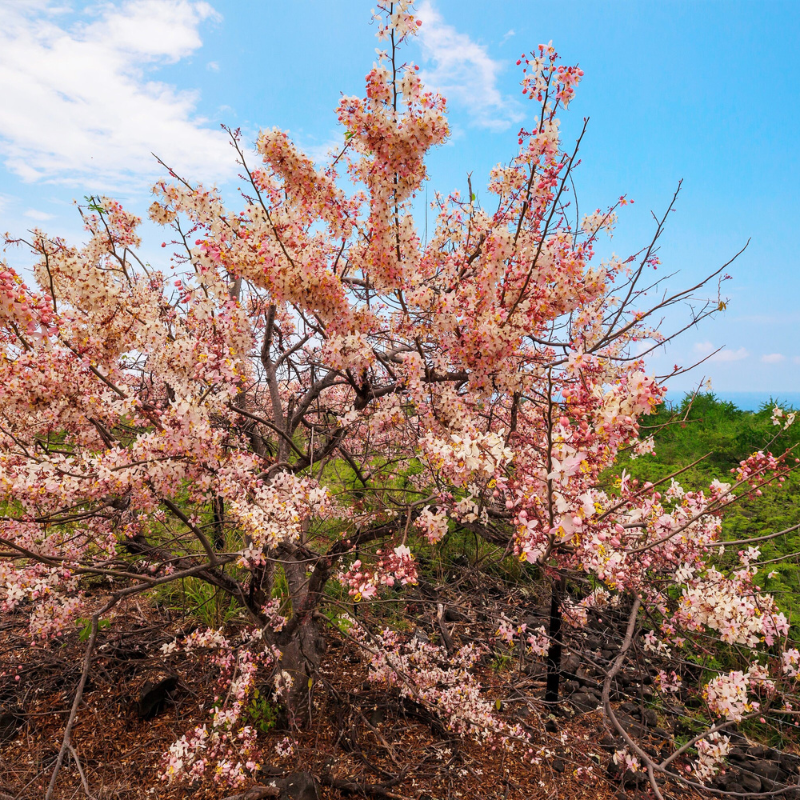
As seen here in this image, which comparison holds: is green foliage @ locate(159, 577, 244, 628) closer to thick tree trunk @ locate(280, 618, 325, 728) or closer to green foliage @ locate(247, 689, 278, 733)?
thick tree trunk @ locate(280, 618, 325, 728)

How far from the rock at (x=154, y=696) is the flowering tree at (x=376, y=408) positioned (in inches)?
35.4

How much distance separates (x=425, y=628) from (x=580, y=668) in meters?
1.68

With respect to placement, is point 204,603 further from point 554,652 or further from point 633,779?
point 633,779

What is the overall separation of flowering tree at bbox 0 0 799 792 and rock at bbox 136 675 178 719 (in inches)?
35.4

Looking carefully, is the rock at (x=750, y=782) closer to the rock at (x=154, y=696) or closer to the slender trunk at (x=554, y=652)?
the slender trunk at (x=554, y=652)

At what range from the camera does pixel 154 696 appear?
445 cm

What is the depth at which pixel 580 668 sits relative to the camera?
5312 millimetres

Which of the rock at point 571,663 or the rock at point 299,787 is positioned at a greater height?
the rock at point 571,663

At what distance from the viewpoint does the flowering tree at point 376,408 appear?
2605 mm

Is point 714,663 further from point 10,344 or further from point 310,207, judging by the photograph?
point 10,344

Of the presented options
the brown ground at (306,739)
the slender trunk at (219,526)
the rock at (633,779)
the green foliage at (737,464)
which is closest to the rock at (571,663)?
the brown ground at (306,739)

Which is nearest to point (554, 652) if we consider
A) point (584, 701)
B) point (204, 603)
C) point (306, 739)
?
point (584, 701)

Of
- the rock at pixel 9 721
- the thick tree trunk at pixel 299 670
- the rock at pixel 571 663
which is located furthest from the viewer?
the rock at pixel 571 663

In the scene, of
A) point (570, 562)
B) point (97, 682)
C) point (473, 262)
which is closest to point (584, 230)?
point (473, 262)
